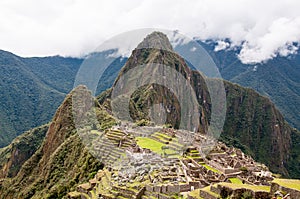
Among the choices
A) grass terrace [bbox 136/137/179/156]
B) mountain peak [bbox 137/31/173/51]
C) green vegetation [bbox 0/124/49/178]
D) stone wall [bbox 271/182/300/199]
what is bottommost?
green vegetation [bbox 0/124/49/178]

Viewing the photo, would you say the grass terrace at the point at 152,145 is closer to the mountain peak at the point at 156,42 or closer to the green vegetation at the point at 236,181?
the green vegetation at the point at 236,181

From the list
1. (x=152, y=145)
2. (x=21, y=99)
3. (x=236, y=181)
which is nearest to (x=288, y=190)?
(x=236, y=181)

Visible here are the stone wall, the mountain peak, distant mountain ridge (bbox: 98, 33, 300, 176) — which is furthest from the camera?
the mountain peak

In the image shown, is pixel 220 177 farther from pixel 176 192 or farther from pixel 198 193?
pixel 198 193

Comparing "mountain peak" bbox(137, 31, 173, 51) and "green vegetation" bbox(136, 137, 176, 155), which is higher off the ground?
"mountain peak" bbox(137, 31, 173, 51)

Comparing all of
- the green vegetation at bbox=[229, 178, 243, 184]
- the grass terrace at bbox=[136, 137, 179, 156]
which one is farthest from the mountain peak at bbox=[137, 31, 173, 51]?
the green vegetation at bbox=[229, 178, 243, 184]

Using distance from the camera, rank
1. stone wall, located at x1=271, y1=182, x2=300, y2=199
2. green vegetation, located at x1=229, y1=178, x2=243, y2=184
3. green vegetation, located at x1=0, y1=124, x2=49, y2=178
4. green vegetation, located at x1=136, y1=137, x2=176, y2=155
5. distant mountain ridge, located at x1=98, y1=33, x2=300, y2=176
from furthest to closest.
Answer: distant mountain ridge, located at x1=98, y1=33, x2=300, y2=176, green vegetation, located at x1=0, y1=124, x2=49, y2=178, green vegetation, located at x1=136, y1=137, x2=176, y2=155, green vegetation, located at x1=229, y1=178, x2=243, y2=184, stone wall, located at x1=271, y1=182, x2=300, y2=199

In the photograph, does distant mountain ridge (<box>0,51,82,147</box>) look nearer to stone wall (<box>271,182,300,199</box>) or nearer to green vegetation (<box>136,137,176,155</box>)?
green vegetation (<box>136,137,176,155</box>)

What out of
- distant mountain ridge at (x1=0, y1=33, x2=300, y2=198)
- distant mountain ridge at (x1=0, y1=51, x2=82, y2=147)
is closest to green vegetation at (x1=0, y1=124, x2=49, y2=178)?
distant mountain ridge at (x1=0, y1=33, x2=300, y2=198)

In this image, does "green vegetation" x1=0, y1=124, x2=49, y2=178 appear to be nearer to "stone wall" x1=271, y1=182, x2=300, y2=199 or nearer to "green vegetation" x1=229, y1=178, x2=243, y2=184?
"green vegetation" x1=229, y1=178, x2=243, y2=184

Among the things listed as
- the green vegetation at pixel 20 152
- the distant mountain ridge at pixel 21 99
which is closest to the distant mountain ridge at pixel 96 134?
the green vegetation at pixel 20 152

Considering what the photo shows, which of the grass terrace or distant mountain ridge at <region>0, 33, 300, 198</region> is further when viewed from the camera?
distant mountain ridge at <region>0, 33, 300, 198</region>

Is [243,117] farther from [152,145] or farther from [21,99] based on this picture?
[152,145]
